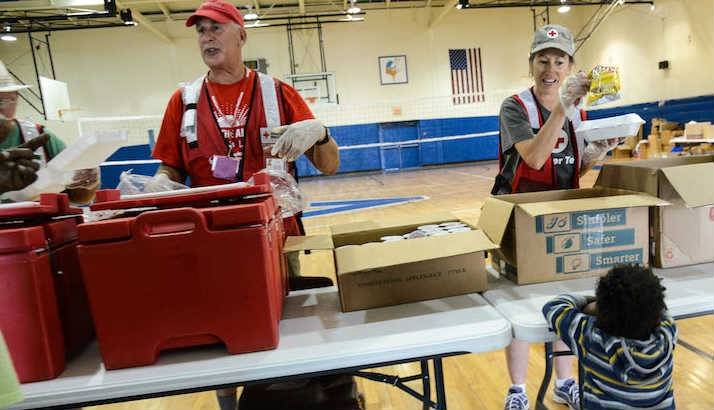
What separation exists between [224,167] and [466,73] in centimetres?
1441

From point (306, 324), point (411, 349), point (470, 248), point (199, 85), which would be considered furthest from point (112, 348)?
point (199, 85)

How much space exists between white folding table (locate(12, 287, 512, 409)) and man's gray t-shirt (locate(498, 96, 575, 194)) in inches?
35.4

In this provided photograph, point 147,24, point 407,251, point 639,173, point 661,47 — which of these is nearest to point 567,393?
point 639,173

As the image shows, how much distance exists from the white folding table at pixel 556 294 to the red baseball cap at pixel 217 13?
4.37ft

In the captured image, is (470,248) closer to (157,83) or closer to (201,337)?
(201,337)

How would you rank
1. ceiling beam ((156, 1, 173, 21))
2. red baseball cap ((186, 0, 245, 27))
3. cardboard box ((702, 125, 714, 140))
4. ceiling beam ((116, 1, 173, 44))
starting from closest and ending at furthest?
red baseball cap ((186, 0, 245, 27)) → cardboard box ((702, 125, 714, 140)) → ceiling beam ((116, 1, 173, 44)) → ceiling beam ((156, 1, 173, 21))

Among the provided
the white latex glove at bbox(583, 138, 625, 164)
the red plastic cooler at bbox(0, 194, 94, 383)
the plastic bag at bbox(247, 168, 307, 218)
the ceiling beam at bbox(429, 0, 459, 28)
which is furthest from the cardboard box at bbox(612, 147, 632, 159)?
the red plastic cooler at bbox(0, 194, 94, 383)

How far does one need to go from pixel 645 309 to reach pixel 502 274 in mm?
447

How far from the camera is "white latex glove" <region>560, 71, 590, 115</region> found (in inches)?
60.3

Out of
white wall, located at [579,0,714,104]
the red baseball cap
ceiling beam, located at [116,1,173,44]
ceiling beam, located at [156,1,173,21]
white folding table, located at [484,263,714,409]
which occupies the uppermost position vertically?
ceiling beam, located at [156,1,173,21]

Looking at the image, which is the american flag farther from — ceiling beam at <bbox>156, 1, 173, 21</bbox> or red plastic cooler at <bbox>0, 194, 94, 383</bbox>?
red plastic cooler at <bbox>0, 194, 94, 383</bbox>

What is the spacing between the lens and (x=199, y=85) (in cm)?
182

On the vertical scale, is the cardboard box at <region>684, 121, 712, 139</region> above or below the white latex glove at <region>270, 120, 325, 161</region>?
below

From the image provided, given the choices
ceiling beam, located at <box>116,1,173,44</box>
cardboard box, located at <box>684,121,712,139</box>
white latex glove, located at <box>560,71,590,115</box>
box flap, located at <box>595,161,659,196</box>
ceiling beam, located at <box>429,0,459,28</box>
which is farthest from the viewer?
ceiling beam, located at <box>429,0,459,28</box>
